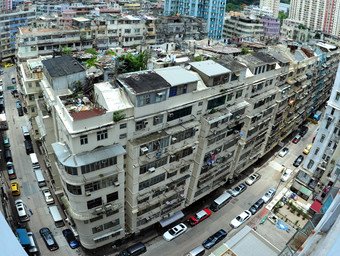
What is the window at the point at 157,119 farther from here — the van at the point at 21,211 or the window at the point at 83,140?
the van at the point at 21,211

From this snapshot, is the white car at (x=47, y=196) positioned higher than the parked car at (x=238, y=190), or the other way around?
the parked car at (x=238, y=190)

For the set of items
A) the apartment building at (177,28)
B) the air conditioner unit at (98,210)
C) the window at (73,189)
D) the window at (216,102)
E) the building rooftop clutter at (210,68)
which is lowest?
the air conditioner unit at (98,210)

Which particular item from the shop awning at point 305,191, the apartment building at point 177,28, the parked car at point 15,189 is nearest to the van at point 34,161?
the parked car at point 15,189

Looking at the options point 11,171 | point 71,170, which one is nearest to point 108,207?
point 71,170

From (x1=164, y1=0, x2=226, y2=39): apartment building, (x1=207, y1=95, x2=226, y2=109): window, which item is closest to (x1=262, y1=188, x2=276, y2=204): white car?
(x1=207, y1=95, x2=226, y2=109): window

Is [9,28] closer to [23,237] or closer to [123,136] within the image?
[23,237]

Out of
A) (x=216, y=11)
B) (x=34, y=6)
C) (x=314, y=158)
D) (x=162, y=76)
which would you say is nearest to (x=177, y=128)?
(x=162, y=76)

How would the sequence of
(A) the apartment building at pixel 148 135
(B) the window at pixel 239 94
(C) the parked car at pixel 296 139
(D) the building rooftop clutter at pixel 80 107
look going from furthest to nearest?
1. (C) the parked car at pixel 296 139
2. (B) the window at pixel 239 94
3. (A) the apartment building at pixel 148 135
4. (D) the building rooftop clutter at pixel 80 107
